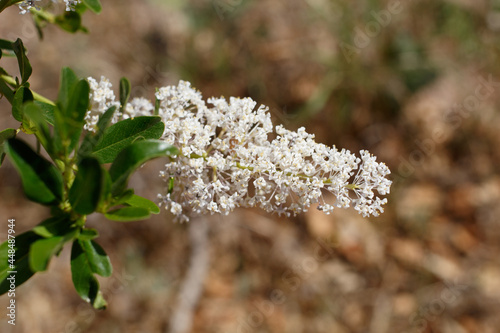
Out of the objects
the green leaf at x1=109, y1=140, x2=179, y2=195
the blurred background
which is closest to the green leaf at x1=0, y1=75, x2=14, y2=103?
the green leaf at x1=109, y1=140, x2=179, y2=195

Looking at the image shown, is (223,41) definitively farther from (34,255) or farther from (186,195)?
(34,255)

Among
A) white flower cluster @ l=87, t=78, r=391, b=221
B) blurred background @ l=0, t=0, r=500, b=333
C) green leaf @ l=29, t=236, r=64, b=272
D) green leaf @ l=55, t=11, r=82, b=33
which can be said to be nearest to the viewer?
green leaf @ l=29, t=236, r=64, b=272

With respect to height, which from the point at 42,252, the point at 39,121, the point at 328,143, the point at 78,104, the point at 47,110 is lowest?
the point at 42,252

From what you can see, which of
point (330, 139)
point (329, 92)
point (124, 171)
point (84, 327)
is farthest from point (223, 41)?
point (124, 171)

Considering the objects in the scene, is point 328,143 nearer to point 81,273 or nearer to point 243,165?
point 243,165

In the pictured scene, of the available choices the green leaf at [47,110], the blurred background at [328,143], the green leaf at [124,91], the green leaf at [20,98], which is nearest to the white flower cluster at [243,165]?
the green leaf at [124,91]

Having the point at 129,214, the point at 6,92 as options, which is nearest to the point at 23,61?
the point at 6,92

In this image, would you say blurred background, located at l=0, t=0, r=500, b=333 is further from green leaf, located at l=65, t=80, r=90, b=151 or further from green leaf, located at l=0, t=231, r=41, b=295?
green leaf, located at l=65, t=80, r=90, b=151
